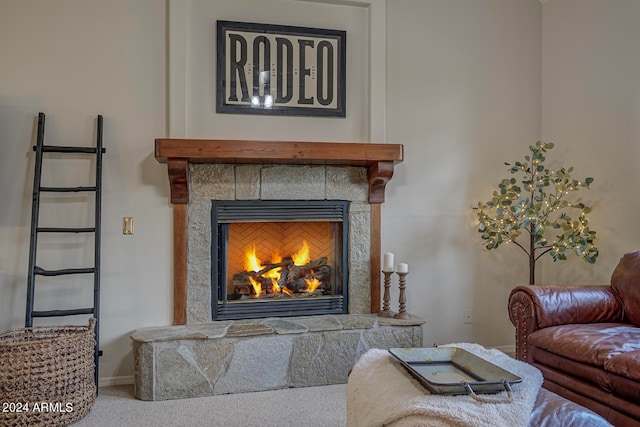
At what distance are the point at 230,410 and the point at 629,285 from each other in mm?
2469

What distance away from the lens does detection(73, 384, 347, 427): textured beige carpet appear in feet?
8.61

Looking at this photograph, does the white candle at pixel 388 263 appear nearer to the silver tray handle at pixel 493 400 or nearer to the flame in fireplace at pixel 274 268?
the flame in fireplace at pixel 274 268

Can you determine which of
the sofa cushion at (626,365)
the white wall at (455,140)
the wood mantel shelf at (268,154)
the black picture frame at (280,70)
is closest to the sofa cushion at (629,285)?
the sofa cushion at (626,365)

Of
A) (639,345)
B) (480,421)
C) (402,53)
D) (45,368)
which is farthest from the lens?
(402,53)

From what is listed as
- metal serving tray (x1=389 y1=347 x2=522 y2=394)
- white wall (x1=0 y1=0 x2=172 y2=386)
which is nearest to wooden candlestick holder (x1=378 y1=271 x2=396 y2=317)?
metal serving tray (x1=389 y1=347 x2=522 y2=394)

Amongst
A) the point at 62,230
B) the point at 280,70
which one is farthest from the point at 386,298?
the point at 62,230

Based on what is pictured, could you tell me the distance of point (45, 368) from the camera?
8.36 feet

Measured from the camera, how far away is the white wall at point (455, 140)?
373 cm

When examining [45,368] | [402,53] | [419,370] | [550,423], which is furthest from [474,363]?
[402,53]

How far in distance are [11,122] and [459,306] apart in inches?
138

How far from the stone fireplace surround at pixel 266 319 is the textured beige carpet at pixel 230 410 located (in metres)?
0.09

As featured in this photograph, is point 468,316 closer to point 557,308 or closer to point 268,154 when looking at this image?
point 557,308

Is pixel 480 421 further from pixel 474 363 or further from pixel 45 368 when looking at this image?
pixel 45 368

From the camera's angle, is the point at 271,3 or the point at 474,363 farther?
the point at 271,3
